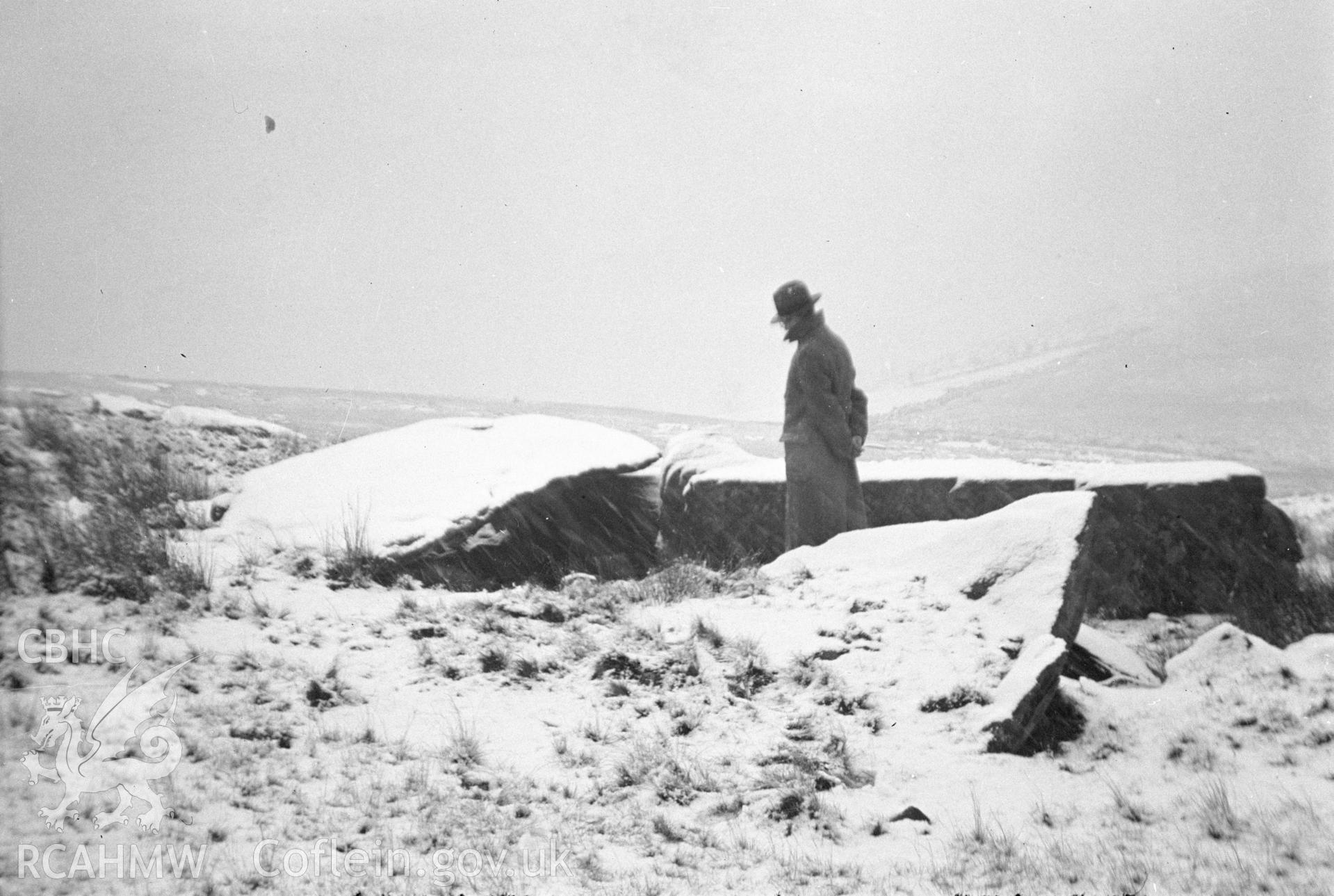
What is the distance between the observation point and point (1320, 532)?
23.5 ft

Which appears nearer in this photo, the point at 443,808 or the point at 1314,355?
the point at 443,808

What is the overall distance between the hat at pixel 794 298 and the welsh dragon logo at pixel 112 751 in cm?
455

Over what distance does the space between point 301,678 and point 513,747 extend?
1.05 m

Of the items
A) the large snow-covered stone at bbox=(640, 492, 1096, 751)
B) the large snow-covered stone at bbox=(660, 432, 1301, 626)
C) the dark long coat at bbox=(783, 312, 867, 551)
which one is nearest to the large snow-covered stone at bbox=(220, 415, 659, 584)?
the large snow-covered stone at bbox=(660, 432, 1301, 626)

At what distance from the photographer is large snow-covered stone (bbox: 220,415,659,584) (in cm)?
525

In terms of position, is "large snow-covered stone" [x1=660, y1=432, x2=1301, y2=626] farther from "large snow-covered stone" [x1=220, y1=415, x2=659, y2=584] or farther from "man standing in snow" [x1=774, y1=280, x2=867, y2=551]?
"large snow-covered stone" [x1=220, y1=415, x2=659, y2=584]

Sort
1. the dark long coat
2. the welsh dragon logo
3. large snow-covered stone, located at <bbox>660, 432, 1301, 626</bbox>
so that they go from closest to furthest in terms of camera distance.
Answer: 1. the welsh dragon logo
2. large snow-covered stone, located at <bbox>660, 432, 1301, 626</bbox>
3. the dark long coat

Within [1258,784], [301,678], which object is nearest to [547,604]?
[301,678]

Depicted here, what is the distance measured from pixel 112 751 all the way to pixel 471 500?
10.9 ft

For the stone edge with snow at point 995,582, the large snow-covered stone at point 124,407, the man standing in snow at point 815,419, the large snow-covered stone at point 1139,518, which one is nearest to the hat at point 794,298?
the man standing in snow at point 815,419

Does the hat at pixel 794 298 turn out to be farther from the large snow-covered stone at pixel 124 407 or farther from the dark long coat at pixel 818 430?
the large snow-covered stone at pixel 124 407

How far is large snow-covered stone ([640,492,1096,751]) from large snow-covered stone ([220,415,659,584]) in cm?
173

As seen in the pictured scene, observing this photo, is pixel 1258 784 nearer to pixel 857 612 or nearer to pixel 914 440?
pixel 857 612

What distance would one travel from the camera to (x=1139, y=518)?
5.81m
